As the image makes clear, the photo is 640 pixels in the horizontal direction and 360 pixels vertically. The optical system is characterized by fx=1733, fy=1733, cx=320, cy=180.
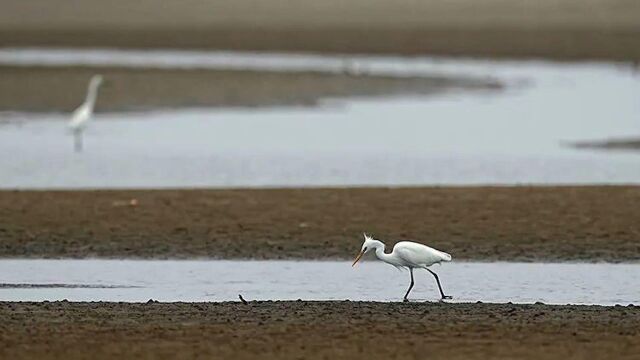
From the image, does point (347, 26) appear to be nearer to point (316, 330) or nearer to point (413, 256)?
point (413, 256)

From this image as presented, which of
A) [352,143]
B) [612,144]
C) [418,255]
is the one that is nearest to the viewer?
[418,255]

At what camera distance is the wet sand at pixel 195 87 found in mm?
36438

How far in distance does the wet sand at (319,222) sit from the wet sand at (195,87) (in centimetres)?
1668

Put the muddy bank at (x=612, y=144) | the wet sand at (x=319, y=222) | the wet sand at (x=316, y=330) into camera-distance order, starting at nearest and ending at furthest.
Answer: the wet sand at (x=316, y=330) → the wet sand at (x=319, y=222) → the muddy bank at (x=612, y=144)

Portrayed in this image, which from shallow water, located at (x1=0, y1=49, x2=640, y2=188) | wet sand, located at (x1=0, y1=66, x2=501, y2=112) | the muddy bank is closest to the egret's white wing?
shallow water, located at (x1=0, y1=49, x2=640, y2=188)

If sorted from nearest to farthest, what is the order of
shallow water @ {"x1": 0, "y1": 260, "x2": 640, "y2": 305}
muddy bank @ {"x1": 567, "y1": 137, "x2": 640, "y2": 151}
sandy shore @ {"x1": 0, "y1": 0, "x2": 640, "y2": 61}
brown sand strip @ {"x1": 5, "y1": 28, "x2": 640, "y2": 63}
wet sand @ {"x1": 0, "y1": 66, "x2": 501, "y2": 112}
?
shallow water @ {"x1": 0, "y1": 260, "x2": 640, "y2": 305} → muddy bank @ {"x1": 567, "y1": 137, "x2": 640, "y2": 151} → wet sand @ {"x1": 0, "y1": 66, "x2": 501, "y2": 112} → brown sand strip @ {"x1": 5, "y1": 28, "x2": 640, "y2": 63} → sandy shore @ {"x1": 0, "y1": 0, "x2": 640, "y2": 61}

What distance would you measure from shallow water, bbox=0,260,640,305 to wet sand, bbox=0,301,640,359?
89 cm

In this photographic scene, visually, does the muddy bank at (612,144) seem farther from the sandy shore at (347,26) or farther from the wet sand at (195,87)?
the sandy shore at (347,26)

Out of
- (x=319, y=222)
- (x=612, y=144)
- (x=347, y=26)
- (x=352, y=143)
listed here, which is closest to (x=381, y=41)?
(x=347, y=26)

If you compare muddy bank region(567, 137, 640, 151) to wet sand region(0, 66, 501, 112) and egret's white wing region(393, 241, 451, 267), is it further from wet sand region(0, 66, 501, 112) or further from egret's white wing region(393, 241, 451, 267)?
egret's white wing region(393, 241, 451, 267)

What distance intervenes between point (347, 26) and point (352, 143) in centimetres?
4209

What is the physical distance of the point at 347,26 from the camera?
69.3m

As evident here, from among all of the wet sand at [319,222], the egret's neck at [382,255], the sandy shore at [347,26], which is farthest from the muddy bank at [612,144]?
the sandy shore at [347,26]

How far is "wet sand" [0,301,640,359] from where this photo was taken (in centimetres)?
1042
